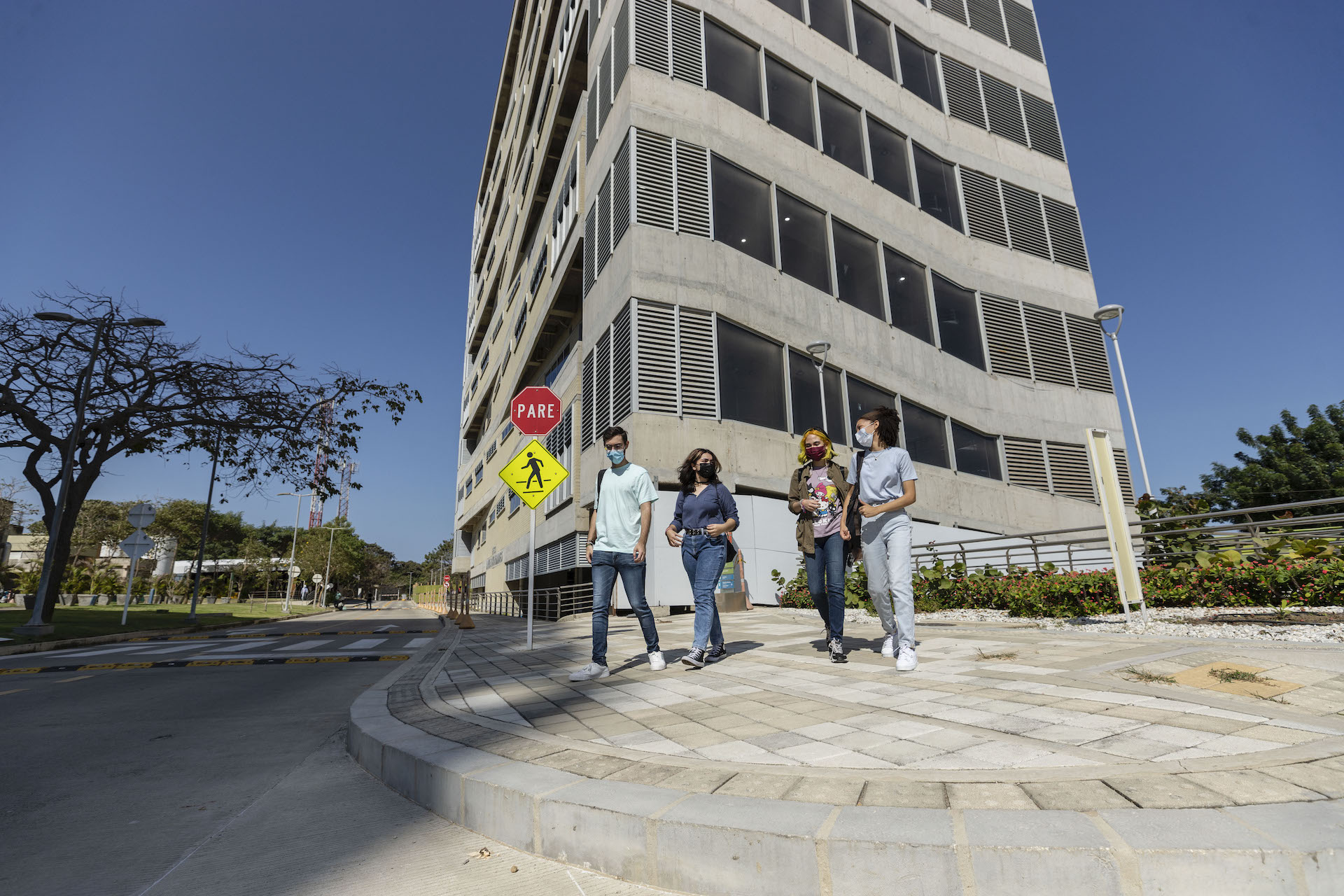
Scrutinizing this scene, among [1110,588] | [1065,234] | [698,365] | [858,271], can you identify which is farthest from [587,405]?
[1065,234]

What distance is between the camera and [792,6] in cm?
2142

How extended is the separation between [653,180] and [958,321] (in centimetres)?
1273

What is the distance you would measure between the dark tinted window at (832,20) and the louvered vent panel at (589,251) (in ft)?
33.3

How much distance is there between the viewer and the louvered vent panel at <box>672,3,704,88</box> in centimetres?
1836

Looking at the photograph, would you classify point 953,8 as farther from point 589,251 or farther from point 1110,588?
point 1110,588

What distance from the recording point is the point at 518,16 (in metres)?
41.2

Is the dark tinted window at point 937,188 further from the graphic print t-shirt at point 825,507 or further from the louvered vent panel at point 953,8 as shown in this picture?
the graphic print t-shirt at point 825,507

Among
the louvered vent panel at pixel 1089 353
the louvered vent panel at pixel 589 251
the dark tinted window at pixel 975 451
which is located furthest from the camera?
the louvered vent panel at pixel 1089 353

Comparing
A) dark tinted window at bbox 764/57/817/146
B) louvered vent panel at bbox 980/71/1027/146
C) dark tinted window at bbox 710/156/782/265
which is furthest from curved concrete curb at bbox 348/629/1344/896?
louvered vent panel at bbox 980/71/1027/146

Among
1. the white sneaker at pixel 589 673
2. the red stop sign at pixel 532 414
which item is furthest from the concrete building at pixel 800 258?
the white sneaker at pixel 589 673

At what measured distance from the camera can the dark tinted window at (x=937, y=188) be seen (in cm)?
2419

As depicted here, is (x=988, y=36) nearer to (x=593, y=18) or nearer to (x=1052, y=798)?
(x=593, y=18)

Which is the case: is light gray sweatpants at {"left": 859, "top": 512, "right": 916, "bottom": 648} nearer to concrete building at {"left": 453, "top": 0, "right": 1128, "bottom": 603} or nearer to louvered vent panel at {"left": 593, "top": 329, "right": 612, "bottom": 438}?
concrete building at {"left": 453, "top": 0, "right": 1128, "bottom": 603}

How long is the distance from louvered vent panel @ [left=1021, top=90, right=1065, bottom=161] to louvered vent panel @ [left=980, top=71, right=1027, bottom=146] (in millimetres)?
467
